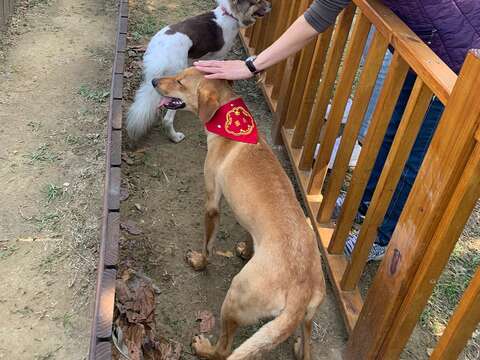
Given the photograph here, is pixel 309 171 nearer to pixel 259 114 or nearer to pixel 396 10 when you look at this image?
pixel 259 114

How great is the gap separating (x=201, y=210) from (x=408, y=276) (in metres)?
2.05

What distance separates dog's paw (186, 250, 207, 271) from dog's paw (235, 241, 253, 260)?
0.29m

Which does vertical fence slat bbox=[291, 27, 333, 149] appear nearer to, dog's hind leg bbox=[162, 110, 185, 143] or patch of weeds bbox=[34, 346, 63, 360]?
dog's hind leg bbox=[162, 110, 185, 143]

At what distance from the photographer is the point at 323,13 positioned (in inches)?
113

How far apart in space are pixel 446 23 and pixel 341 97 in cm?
92

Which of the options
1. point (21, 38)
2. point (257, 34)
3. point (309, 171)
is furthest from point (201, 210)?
point (21, 38)

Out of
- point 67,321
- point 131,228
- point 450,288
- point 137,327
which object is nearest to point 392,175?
point 450,288

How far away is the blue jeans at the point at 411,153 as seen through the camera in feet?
10.6

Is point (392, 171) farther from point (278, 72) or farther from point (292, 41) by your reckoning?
point (278, 72)

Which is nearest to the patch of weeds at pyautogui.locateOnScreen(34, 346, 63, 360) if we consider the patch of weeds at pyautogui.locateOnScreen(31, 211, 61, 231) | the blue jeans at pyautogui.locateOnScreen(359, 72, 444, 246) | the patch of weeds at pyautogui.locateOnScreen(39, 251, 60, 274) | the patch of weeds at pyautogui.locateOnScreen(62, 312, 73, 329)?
the patch of weeds at pyautogui.locateOnScreen(62, 312, 73, 329)

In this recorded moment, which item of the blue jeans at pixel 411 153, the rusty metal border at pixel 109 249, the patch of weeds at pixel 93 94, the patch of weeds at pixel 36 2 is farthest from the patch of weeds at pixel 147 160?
the patch of weeds at pixel 36 2

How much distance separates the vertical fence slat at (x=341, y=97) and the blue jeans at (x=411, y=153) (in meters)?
0.34

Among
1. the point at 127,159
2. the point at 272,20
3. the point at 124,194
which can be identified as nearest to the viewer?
the point at 124,194

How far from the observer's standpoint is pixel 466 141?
208 cm
